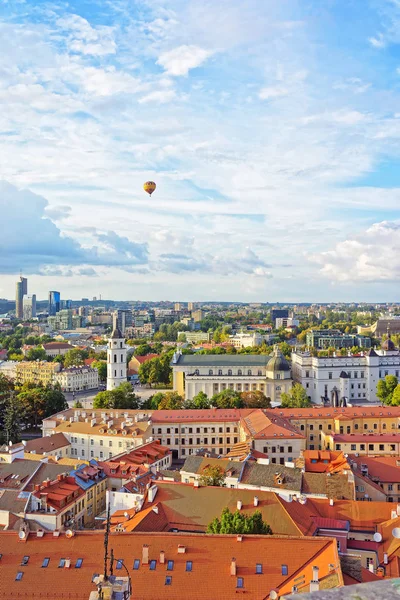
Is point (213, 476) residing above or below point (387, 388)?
below

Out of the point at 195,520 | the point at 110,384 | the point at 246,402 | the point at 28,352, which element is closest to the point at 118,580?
the point at 195,520

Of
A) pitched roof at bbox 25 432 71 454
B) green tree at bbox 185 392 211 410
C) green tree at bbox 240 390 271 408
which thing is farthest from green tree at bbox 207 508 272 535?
green tree at bbox 185 392 211 410

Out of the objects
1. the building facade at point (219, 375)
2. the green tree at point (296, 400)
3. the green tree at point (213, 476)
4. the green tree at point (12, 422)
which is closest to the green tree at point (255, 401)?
the green tree at point (296, 400)

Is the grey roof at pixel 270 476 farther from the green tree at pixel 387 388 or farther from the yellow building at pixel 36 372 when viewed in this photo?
the yellow building at pixel 36 372

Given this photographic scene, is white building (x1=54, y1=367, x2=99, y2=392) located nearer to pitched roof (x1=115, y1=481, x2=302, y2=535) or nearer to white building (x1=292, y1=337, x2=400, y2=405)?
white building (x1=292, y1=337, x2=400, y2=405)

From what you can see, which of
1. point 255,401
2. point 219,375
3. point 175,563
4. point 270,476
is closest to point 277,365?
point 219,375

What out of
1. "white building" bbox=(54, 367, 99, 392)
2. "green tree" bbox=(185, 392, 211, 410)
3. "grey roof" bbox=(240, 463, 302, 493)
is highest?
"grey roof" bbox=(240, 463, 302, 493)

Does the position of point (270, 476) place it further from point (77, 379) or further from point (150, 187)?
point (77, 379)
